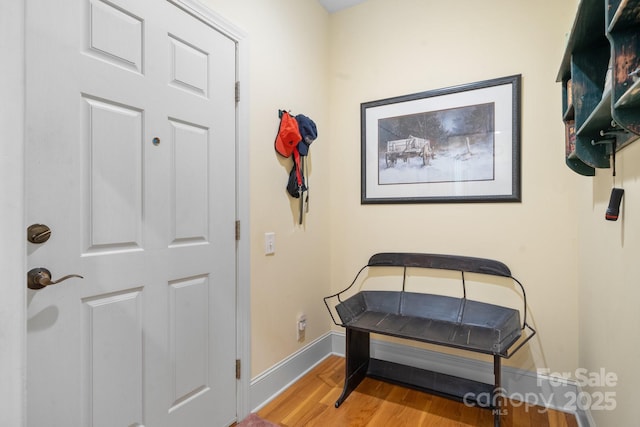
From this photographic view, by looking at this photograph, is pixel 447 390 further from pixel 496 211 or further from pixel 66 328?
pixel 66 328

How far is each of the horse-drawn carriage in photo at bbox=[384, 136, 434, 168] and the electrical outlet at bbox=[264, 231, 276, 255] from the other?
3.52ft

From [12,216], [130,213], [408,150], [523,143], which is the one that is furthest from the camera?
[408,150]

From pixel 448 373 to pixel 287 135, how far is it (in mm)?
1980

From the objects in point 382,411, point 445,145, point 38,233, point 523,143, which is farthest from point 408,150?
point 38,233

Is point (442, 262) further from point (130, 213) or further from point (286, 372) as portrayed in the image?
point (130, 213)

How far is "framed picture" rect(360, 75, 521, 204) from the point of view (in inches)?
83.3

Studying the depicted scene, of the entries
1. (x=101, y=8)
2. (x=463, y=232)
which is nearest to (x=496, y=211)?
(x=463, y=232)

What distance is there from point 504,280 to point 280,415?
1.64 meters

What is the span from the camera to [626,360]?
1087 millimetres

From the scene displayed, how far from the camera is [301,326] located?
2379 mm

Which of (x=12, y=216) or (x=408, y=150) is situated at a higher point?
(x=408, y=150)

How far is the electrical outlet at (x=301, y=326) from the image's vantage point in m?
2.36

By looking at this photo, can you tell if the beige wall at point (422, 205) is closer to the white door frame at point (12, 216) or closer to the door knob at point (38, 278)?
the door knob at point (38, 278)

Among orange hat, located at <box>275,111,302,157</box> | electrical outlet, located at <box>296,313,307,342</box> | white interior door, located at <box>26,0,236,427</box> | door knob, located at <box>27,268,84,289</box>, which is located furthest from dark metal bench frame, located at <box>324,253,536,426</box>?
door knob, located at <box>27,268,84,289</box>
